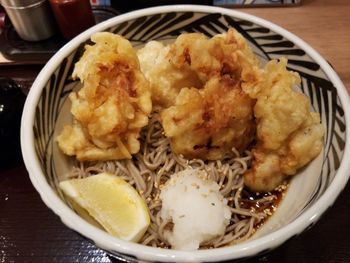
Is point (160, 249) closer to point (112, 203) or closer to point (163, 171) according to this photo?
point (112, 203)

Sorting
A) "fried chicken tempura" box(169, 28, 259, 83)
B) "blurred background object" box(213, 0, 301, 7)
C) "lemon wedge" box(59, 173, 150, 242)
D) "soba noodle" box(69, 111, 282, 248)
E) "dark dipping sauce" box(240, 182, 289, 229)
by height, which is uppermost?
"fried chicken tempura" box(169, 28, 259, 83)

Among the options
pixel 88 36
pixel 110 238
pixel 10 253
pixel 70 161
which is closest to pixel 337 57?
pixel 88 36

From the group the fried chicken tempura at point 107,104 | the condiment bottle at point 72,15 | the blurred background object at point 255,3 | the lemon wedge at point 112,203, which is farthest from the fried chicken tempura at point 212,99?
the blurred background object at point 255,3

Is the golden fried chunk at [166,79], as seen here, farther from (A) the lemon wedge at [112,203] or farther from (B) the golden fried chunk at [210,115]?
(A) the lemon wedge at [112,203]

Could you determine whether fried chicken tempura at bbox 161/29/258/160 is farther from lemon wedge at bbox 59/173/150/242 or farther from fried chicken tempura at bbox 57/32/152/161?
lemon wedge at bbox 59/173/150/242

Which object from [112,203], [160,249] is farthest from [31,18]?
[160,249]

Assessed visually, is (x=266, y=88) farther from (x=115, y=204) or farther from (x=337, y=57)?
(x=337, y=57)

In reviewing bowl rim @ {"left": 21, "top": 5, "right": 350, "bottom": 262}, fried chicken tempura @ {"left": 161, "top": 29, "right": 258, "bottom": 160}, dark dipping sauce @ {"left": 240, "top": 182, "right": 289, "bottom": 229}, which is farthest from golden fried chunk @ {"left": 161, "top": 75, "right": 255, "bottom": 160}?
bowl rim @ {"left": 21, "top": 5, "right": 350, "bottom": 262}
